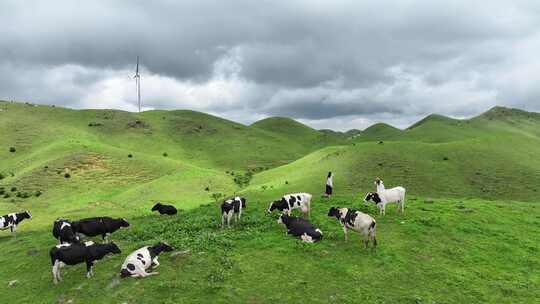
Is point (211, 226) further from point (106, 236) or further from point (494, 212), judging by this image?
point (494, 212)

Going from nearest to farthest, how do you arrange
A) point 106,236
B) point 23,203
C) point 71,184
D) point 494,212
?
1. point 106,236
2. point 494,212
3. point 23,203
4. point 71,184

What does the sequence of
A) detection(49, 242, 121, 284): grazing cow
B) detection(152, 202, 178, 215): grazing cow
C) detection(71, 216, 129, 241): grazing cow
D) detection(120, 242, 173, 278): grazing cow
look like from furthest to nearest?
1. detection(152, 202, 178, 215): grazing cow
2. detection(71, 216, 129, 241): grazing cow
3. detection(49, 242, 121, 284): grazing cow
4. detection(120, 242, 173, 278): grazing cow

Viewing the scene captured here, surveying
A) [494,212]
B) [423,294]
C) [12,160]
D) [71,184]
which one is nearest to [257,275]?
[423,294]

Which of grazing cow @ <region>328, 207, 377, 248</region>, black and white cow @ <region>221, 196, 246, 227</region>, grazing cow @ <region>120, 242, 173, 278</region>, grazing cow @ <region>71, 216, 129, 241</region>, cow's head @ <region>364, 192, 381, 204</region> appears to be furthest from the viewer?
cow's head @ <region>364, 192, 381, 204</region>

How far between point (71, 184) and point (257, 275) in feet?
181

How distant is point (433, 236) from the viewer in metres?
22.3

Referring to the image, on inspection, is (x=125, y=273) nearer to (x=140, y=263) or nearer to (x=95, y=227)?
(x=140, y=263)

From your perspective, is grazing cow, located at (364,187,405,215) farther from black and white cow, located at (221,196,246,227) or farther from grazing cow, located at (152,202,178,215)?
grazing cow, located at (152,202,178,215)

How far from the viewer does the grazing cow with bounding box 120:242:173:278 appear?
17.5 metres

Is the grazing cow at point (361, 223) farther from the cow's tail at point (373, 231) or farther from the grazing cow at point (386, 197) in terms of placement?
the grazing cow at point (386, 197)

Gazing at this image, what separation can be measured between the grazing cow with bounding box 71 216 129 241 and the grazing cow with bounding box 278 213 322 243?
36.1ft

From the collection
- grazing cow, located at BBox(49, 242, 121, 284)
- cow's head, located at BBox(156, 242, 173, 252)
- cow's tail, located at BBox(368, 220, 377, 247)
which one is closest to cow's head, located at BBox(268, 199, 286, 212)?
cow's tail, located at BBox(368, 220, 377, 247)

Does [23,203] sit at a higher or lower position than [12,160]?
lower

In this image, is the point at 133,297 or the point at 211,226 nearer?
the point at 133,297
